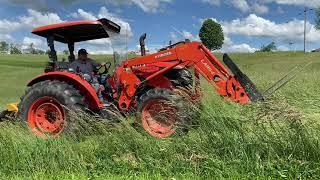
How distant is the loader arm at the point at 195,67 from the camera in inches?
367

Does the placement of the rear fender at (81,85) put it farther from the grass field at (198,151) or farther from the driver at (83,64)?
the grass field at (198,151)

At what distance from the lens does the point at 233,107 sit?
26.6 ft

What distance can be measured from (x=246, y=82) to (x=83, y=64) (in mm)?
3409

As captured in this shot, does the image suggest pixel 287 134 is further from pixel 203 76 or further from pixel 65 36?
pixel 65 36

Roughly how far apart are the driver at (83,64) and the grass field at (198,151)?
2.88 m

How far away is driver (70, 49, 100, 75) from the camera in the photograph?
10.6 metres

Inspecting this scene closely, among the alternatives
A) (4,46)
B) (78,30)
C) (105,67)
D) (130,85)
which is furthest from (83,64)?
(4,46)

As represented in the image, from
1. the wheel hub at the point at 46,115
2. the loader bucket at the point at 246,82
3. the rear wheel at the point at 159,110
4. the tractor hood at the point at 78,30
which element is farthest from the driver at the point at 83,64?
the loader bucket at the point at 246,82

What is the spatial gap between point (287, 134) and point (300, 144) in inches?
9.0

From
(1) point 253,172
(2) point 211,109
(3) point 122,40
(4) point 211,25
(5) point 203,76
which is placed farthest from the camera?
(4) point 211,25

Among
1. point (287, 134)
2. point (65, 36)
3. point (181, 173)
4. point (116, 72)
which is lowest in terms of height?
point (181, 173)

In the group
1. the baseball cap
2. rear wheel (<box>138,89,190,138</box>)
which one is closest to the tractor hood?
the baseball cap

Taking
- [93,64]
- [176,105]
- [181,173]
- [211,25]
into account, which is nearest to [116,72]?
[93,64]

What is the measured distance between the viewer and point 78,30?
10.9 m
